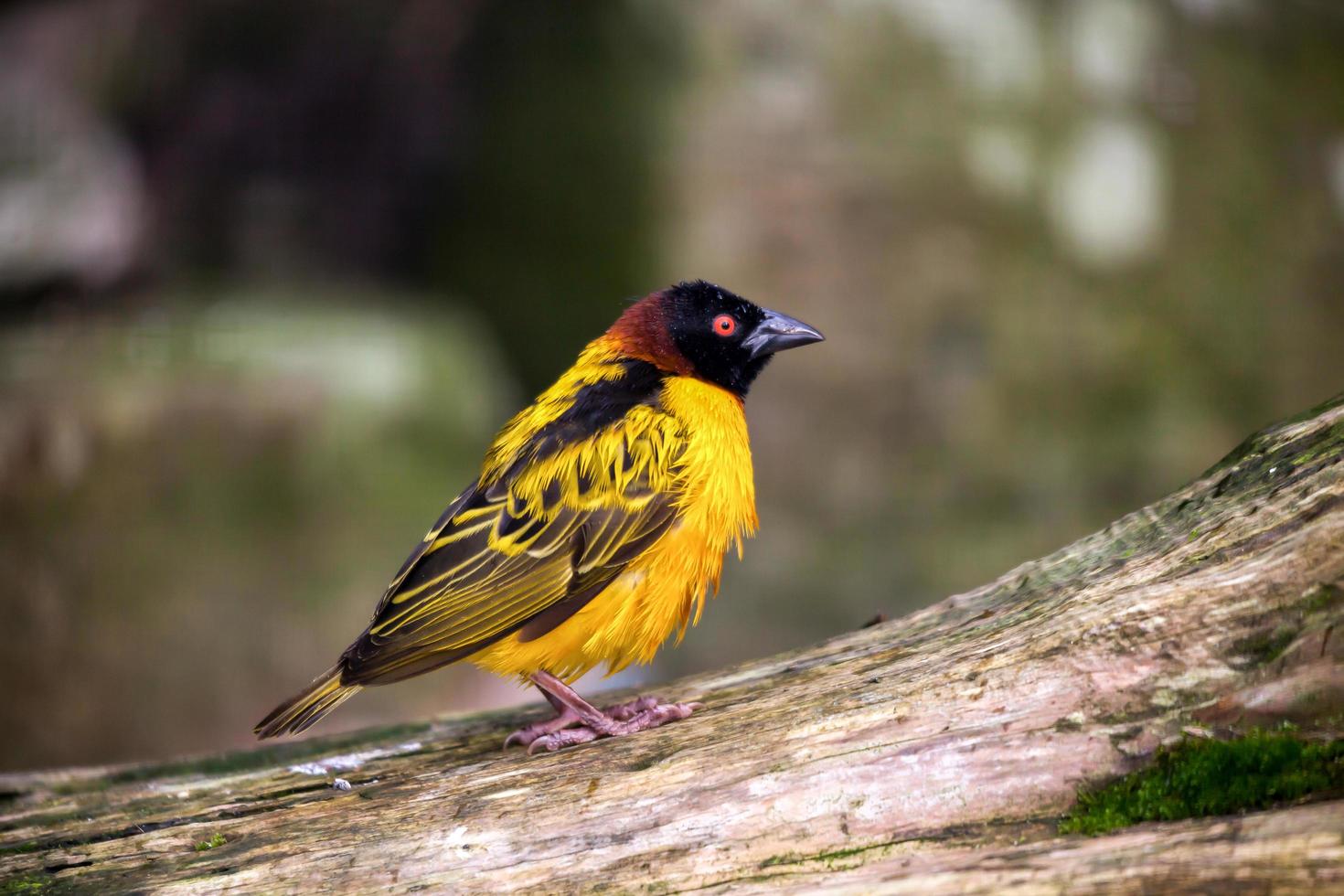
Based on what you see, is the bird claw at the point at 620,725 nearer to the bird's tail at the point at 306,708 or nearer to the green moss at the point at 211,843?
the bird's tail at the point at 306,708

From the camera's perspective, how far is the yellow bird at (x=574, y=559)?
380cm

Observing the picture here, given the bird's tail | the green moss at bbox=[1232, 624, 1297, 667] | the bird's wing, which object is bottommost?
the green moss at bbox=[1232, 624, 1297, 667]

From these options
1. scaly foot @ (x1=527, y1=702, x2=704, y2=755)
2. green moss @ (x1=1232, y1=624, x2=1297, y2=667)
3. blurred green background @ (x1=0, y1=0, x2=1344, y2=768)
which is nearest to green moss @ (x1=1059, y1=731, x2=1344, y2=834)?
green moss @ (x1=1232, y1=624, x2=1297, y2=667)

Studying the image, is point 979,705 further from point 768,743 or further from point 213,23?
point 213,23

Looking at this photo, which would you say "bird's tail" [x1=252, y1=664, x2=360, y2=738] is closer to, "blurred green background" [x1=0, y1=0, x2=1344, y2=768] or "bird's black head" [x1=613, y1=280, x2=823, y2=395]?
"bird's black head" [x1=613, y1=280, x2=823, y2=395]

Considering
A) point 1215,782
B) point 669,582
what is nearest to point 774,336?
point 669,582

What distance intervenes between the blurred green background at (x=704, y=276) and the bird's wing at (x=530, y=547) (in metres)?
3.49

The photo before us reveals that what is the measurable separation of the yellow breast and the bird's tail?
0.43 meters

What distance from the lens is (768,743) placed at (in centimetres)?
310

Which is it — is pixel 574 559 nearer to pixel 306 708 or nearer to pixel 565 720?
pixel 565 720

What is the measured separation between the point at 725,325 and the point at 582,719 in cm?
157

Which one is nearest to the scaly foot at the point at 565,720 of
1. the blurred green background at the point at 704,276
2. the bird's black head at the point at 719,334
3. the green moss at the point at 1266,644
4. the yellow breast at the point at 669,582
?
the yellow breast at the point at 669,582

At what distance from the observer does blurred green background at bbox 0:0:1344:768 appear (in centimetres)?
725

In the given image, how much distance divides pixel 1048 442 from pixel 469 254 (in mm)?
3965
